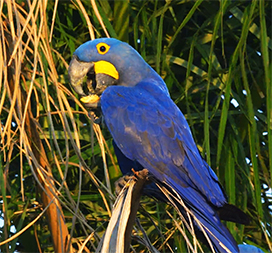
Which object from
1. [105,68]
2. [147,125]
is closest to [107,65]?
[105,68]

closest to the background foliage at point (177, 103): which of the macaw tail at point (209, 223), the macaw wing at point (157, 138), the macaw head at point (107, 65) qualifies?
the macaw head at point (107, 65)

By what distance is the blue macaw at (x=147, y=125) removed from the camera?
107 centimetres

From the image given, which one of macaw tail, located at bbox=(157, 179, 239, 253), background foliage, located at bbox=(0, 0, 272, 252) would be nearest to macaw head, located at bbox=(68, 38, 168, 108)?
background foliage, located at bbox=(0, 0, 272, 252)

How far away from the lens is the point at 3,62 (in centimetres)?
103

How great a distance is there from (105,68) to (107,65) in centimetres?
1

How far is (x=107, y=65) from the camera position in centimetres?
131

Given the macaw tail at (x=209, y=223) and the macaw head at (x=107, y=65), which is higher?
the macaw head at (x=107, y=65)

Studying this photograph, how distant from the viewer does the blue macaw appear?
1.07m

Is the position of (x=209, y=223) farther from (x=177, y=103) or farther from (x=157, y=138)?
(x=177, y=103)

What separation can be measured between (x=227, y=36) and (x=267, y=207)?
573 millimetres

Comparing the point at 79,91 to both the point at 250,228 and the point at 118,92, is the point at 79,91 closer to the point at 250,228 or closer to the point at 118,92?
the point at 118,92

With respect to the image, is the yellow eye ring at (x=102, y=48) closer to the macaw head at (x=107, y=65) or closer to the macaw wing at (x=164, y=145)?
the macaw head at (x=107, y=65)

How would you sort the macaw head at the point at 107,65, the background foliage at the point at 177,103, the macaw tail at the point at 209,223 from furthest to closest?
the background foliage at the point at 177,103 → the macaw head at the point at 107,65 → the macaw tail at the point at 209,223

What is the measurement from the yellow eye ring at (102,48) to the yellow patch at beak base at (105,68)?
0.03m
